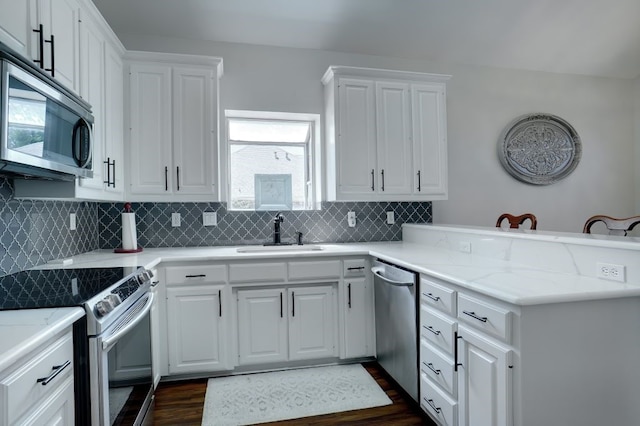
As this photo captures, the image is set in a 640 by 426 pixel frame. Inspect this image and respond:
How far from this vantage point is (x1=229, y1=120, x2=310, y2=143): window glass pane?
333 cm

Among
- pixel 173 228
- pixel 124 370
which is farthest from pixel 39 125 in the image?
pixel 173 228

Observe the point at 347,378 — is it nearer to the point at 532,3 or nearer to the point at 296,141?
the point at 296,141

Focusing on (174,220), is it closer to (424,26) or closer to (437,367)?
(437,367)

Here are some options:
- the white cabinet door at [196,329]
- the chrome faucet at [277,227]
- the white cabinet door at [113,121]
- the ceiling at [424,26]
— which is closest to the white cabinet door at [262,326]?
the white cabinet door at [196,329]

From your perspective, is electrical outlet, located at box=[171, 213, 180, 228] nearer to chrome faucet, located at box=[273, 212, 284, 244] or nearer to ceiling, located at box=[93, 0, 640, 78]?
chrome faucet, located at box=[273, 212, 284, 244]

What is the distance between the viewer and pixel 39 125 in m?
1.41

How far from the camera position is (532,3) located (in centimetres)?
321

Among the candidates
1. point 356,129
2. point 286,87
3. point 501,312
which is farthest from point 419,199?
point 501,312

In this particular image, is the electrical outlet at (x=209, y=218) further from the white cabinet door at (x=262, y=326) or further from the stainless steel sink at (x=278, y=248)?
the white cabinet door at (x=262, y=326)

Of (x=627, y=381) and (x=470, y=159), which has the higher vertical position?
(x=470, y=159)

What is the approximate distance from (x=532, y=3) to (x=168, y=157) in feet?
11.5

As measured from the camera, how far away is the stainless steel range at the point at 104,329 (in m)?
1.24

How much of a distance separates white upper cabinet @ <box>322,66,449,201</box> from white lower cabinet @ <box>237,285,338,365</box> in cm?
91

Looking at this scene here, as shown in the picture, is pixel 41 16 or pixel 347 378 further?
pixel 347 378
